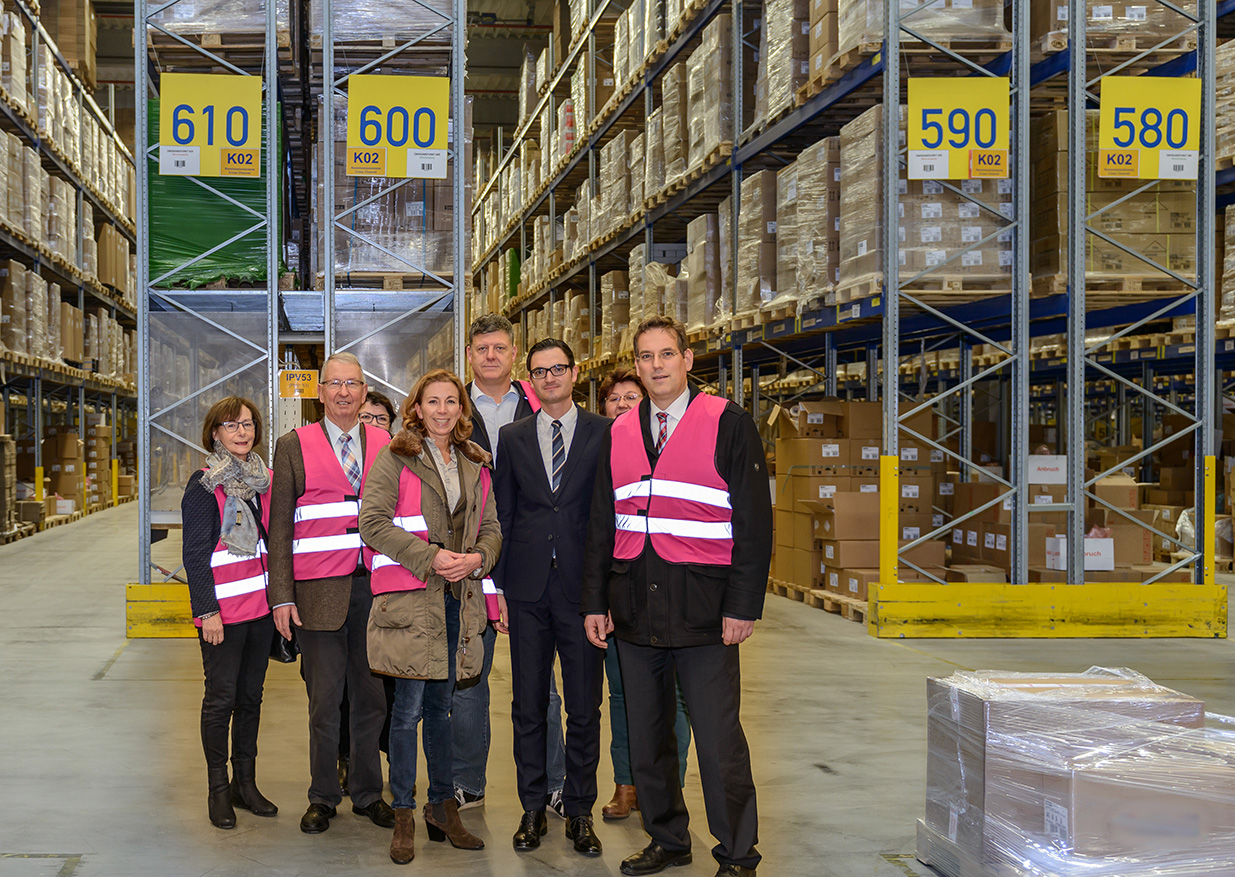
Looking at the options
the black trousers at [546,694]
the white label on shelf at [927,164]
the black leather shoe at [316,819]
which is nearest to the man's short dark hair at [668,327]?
the black trousers at [546,694]

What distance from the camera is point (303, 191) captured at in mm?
12570

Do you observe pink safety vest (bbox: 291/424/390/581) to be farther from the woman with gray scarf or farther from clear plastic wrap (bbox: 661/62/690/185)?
clear plastic wrap (bbox: 661/62/690/185)

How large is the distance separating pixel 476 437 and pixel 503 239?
1746 centimetres

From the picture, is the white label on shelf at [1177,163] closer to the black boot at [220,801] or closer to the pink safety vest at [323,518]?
the pink safety vest at [323,518]

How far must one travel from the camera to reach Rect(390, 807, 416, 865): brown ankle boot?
A: 349 centimetres

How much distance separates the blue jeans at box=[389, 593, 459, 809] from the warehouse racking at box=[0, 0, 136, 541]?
449 inches

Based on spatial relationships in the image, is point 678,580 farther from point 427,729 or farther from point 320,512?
point 320,512

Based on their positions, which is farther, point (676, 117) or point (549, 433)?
point (676, 117)

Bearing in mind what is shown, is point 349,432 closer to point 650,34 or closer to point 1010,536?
point 1010,536

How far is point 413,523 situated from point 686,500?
894 millimetres

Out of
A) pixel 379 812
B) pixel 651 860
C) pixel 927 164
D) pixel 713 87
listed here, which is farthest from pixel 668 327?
pixel 713 87

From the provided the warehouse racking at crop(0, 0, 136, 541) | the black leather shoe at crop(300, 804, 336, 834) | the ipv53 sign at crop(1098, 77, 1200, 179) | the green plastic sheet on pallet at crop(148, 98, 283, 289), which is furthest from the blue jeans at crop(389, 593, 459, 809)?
the warehouse racking at crop(0, 0, 136, 541)

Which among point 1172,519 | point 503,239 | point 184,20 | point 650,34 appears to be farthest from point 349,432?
point 503,239

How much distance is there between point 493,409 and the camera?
4.27 metres
